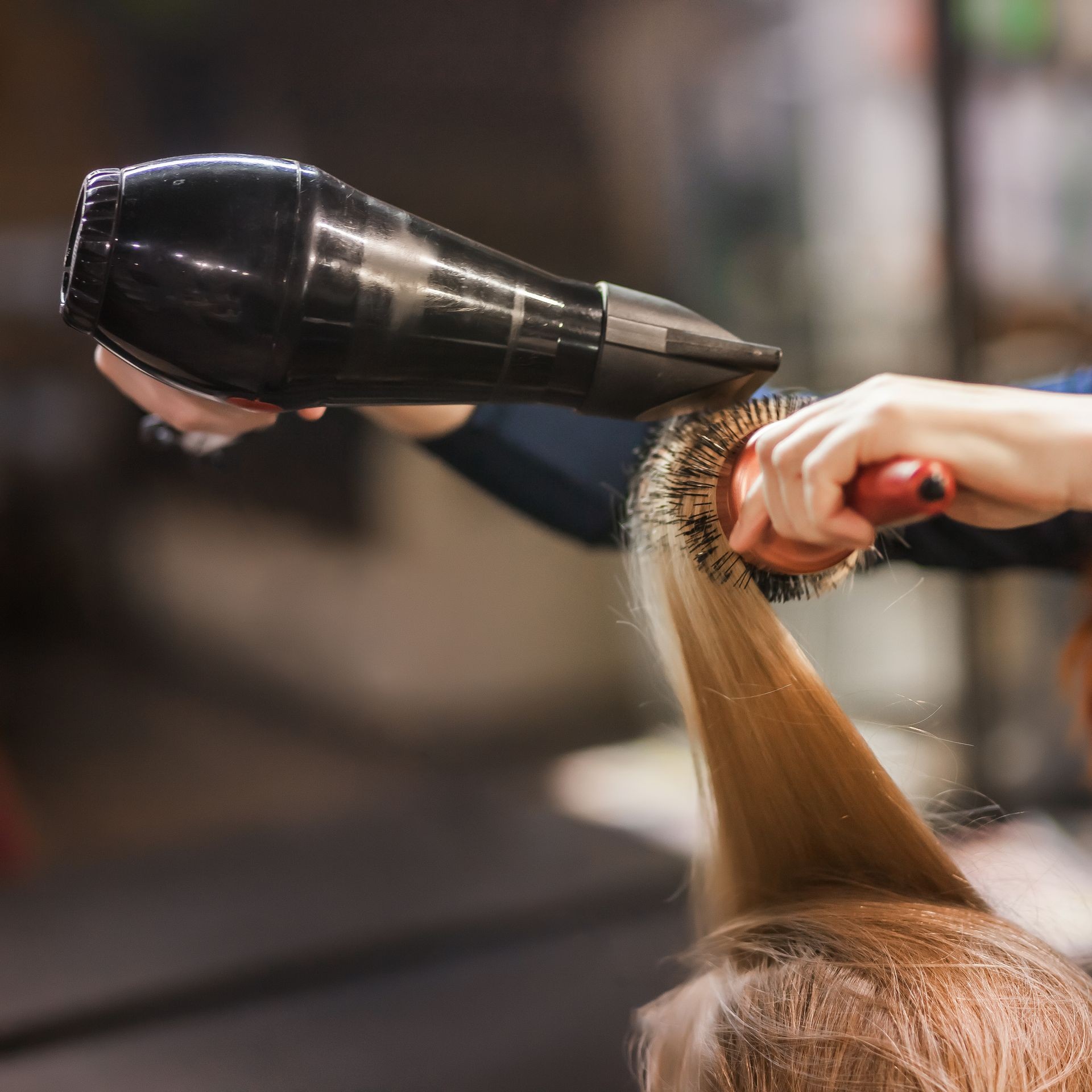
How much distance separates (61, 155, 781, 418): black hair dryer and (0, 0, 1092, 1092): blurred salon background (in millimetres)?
829

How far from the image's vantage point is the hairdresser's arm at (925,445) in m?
0.38

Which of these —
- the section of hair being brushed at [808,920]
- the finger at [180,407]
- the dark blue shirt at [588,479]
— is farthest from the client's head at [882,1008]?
the finger at [180,407]

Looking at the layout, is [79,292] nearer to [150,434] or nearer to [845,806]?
[150,434]

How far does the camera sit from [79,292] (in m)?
0.38

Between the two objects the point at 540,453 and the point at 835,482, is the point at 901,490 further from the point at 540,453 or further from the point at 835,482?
the point at 540,453

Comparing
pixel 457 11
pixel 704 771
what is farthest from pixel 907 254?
pixel 704 771

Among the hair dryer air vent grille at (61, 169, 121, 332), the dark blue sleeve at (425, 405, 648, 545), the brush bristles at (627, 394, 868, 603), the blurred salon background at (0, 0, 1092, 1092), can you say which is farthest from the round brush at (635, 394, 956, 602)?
the blurred salon background at (0, 0, 1092, 1092)

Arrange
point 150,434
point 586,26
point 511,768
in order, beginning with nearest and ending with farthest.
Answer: point 150,434 → point 586,26 → point 511,768

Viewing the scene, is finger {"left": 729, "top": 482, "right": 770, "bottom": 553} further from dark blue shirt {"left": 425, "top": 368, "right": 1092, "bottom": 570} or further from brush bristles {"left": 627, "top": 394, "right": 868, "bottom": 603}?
dark blue shirt {"left": 425, "top": 368, "right": 1092, "bottom": 570}

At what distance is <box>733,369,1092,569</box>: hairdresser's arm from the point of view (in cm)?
38

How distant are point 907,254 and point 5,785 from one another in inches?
73.1

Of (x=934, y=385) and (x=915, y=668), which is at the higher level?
(x=934, y=385)

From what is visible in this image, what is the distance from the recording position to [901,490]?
1.18 feet

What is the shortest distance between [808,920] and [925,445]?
25 cm
